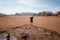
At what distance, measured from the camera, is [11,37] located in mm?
2082

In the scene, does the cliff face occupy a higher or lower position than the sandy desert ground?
lower

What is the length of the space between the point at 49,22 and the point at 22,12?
0.54 m

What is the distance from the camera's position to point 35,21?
205cm

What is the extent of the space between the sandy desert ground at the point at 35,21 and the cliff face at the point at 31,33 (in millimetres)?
67

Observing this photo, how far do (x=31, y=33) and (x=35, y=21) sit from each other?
0.23 meters

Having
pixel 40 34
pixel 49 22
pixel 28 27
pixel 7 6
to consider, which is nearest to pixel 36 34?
pixel 40 34

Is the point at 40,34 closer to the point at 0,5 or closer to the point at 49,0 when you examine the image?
the point at 49,0

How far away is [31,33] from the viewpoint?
79.4 inches

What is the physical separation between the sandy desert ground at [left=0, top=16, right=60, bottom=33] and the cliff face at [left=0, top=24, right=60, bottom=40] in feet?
0.22

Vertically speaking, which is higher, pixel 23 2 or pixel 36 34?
pixel 23 2

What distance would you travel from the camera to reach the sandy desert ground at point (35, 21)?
6.52 ft

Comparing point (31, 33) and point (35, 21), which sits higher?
point (35, 21)

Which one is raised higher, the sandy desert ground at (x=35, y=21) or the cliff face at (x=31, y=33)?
the sandy desert ground at (x=35, y=21)

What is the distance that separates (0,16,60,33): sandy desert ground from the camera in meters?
1.99
